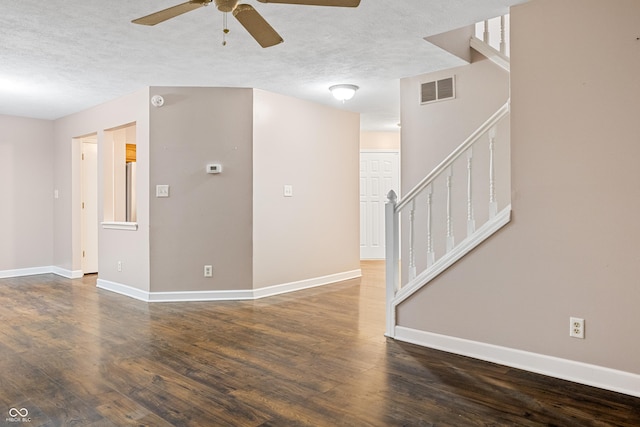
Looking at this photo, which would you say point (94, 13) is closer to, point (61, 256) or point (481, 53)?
point (481, 53)

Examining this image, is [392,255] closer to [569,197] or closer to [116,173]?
[569,197]

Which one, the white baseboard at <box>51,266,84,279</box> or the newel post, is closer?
the newel post

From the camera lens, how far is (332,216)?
223 inches

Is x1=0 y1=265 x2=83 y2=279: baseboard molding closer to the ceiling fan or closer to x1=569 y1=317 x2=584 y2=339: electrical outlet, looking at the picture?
the ceiling fan

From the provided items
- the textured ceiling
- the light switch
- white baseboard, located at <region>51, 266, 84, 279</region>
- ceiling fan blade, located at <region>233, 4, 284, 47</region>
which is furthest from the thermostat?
white baseboard, located at <region>51, 266, 84, 279</region>

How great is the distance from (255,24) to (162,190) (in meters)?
2.85

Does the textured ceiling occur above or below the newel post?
above

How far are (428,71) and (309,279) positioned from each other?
9.24ft

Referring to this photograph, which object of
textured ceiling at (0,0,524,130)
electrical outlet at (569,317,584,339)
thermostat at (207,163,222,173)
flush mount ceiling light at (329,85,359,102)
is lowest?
electrical outlet at (569,317,584,339)

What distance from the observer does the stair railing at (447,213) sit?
9.48 ft

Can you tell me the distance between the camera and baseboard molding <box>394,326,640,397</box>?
2.35 meters

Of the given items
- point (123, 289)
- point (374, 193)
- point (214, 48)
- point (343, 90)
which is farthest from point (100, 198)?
point (374, 193)

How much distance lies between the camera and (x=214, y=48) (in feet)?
11.4

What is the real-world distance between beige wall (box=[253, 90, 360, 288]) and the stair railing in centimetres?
142
